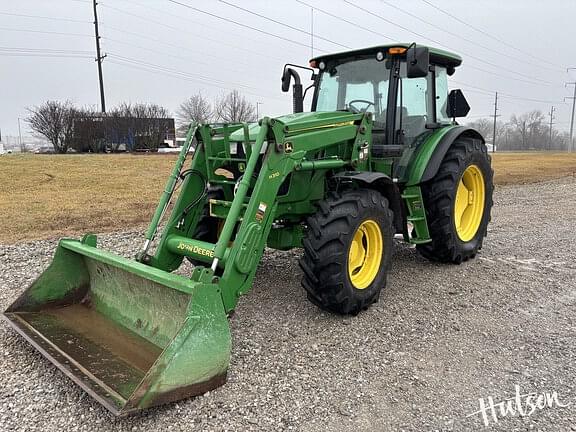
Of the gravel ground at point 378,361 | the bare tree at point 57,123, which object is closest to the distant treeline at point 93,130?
the bare tree at point 57,123

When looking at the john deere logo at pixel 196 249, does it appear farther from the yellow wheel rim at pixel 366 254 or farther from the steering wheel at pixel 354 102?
the steering wheel at pixel 354 102

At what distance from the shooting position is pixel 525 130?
8669 centimetres

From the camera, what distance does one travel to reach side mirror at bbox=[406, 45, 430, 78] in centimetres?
467

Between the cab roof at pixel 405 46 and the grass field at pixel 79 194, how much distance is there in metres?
4.63

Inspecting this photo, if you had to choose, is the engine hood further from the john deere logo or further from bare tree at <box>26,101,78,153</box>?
bare tree at <box>26,101,78,153</box>

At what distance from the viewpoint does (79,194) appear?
12555 millimetres

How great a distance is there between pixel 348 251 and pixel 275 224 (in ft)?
3.20

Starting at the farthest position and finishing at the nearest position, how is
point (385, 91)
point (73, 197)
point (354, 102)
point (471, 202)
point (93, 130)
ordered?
1. point (93, 130)
2. point (73, 197)
3. point (471, 202)
4. point (354, 102)
5. point (385, 91)

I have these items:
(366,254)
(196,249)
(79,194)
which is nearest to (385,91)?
(366,254)

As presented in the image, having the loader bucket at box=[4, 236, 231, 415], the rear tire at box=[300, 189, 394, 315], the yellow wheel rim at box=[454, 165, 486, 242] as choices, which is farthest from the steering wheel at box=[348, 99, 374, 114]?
the loader bucket at box=[4, 236, 231, 415]

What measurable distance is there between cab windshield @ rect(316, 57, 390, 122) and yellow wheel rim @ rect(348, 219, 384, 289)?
1402 millimetres

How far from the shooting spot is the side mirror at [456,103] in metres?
6.16

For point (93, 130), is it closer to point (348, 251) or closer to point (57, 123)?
point (57, 123)

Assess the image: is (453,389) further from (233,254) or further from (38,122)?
(38,122)
